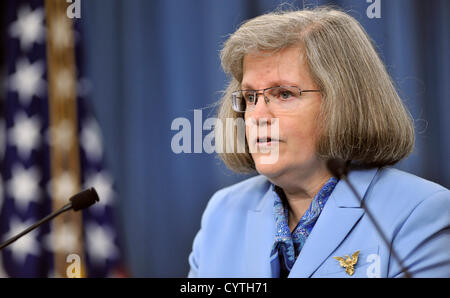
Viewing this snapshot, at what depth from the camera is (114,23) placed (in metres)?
2.02

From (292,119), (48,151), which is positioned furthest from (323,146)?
(48,151)

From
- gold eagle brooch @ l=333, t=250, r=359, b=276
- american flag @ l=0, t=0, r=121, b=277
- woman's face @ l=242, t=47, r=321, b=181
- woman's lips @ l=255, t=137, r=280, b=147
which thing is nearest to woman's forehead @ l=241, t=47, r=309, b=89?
woman's face @ l=242, t=47, r=321, b=181

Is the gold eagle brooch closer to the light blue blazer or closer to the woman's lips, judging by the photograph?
the light blue blazer

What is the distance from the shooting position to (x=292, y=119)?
5.44 ft

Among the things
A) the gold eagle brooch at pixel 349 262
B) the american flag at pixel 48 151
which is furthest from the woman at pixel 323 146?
the american flag at pixel 48 151

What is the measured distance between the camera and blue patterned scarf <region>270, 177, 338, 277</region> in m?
1.68

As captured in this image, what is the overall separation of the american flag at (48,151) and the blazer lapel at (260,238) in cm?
55

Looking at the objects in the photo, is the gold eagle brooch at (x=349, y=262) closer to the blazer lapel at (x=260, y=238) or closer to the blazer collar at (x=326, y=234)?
the blazer collar at (x=326, y=234)

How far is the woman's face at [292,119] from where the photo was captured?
1657 millimetres

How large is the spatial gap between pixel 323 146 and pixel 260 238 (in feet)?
1.21

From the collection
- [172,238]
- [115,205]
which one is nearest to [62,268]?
[115,205]

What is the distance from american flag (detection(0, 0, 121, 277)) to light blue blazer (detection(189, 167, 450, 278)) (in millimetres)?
449

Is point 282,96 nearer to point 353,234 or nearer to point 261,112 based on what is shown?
A: point 261,112

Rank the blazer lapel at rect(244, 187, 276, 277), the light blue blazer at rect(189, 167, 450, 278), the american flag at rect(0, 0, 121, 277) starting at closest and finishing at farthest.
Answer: the light blue blazer at rect(189, 167, 450, 278), the blazer lapel at rect(244, 187, 276, 277), the american flag at rect(0, 0, 121, 277)
